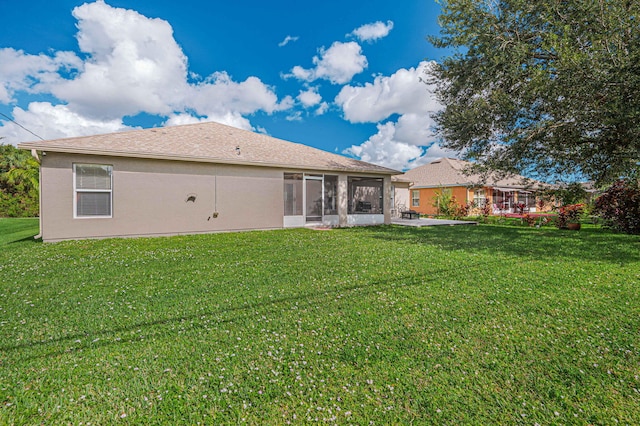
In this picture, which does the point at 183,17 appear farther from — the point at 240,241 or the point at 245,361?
the point at 245,361

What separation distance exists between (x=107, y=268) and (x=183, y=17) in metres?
12.2

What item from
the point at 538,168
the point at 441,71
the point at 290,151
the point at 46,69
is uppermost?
the point at 46,69

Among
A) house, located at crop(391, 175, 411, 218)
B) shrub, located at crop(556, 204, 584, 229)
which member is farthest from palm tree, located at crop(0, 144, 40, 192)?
shrub, located at crop(556, 204, 584, 229)

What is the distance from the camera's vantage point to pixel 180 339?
2982mm

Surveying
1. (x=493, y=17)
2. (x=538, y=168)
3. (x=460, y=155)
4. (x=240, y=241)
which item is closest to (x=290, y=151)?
(x=240, y=241)

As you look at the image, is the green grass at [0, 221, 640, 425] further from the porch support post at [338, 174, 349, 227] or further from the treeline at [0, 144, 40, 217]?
the treeline at [0, 144, 40, 217]

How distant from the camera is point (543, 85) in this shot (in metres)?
6.94

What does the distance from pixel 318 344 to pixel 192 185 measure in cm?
913

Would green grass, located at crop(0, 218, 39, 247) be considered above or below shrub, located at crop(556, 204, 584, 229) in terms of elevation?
below

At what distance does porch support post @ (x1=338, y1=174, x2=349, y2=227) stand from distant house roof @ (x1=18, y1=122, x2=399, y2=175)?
63 cm

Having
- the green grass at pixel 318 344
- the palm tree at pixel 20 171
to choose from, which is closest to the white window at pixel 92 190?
the green grass at pixel 318 344

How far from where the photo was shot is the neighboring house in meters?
23.5

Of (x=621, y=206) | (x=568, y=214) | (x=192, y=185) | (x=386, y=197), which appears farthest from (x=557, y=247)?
(x=192, y=185)

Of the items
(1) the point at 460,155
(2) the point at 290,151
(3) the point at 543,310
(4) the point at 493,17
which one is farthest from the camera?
(2) the point at 290,151
